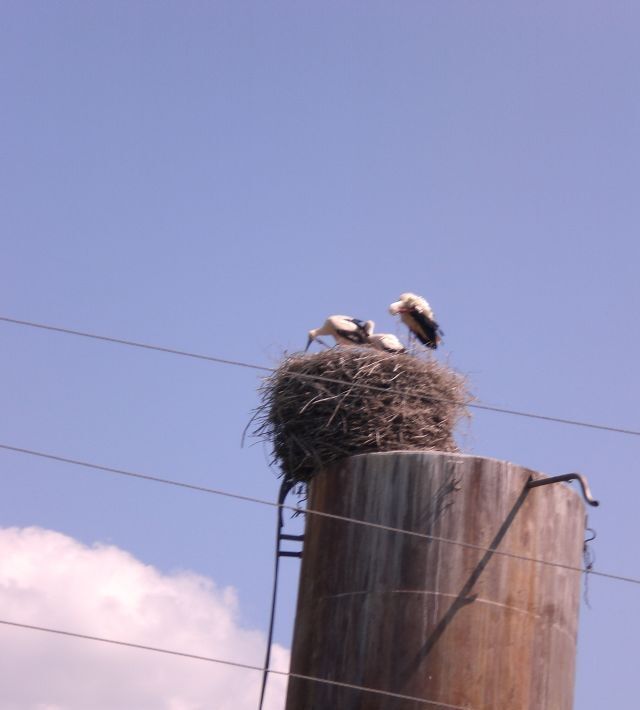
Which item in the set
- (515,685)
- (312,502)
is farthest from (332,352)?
(515,685)

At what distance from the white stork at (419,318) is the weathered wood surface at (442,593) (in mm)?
7498

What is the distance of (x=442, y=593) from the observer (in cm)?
1023

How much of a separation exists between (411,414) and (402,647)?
3.66 m

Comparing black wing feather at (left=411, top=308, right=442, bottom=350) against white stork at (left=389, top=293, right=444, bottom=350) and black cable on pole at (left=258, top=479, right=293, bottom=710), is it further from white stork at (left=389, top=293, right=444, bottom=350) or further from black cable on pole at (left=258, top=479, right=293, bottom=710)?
black cable on pole at (left=258, top=479, right=293, bottom=710)

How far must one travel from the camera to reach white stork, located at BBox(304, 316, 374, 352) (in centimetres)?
1728

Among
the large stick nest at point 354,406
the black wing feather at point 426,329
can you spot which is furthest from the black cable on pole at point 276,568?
the black wing feather at point 426,329

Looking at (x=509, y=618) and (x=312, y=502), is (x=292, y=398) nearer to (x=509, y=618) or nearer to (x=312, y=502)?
(x=312, y=502)

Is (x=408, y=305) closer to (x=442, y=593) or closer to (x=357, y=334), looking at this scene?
(x=357, y=334)

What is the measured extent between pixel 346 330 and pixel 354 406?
4.19 metres

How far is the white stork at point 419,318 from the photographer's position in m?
18.4

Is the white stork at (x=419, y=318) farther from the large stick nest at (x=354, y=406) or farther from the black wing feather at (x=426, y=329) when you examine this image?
the large stick nest at (x=354, y=406)

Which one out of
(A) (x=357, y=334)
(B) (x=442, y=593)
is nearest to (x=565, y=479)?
(B) (x=442, y=593)

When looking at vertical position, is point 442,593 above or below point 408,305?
below

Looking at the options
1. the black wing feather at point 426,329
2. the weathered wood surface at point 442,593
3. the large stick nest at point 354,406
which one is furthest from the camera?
the black wing feather at point 426,329
